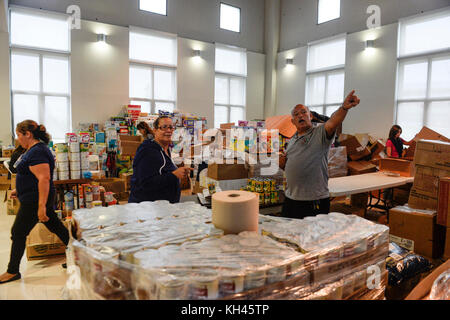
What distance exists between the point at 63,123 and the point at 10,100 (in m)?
1.29

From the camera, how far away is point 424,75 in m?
7.58

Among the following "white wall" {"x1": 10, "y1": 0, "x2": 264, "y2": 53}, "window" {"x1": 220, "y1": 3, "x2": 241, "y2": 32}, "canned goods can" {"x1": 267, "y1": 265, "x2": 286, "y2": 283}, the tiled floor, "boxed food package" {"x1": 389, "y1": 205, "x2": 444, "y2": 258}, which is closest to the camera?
"canned goods can" {"x1": 267, "y1": 265, "x2": 286, "y2": 283}

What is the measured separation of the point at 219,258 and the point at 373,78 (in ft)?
29.7

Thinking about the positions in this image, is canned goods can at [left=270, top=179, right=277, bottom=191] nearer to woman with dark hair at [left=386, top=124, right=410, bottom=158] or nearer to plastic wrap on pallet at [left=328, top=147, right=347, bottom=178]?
plastic wrap on pallet at [left=328, top=147, right=347, bottom=178]

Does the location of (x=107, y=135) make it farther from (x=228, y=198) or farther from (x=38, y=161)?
(x=228, y=198)

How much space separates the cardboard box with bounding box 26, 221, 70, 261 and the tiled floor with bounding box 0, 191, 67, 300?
0.09 metres

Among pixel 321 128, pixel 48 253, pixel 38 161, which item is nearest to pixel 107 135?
pixel 48 253

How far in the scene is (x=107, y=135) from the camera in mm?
7973

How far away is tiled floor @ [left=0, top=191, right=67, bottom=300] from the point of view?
2564 mm

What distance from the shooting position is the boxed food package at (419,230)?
2994mm

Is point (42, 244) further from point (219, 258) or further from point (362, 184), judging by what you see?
point (362, 184)

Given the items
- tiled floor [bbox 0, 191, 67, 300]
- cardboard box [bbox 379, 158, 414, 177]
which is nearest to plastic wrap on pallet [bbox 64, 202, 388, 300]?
tiled floor [bbox 0, 191, 67, 300]

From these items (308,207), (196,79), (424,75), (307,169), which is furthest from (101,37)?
(424,75)

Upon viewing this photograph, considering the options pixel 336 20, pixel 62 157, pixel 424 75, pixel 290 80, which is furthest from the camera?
pixel 290 80
